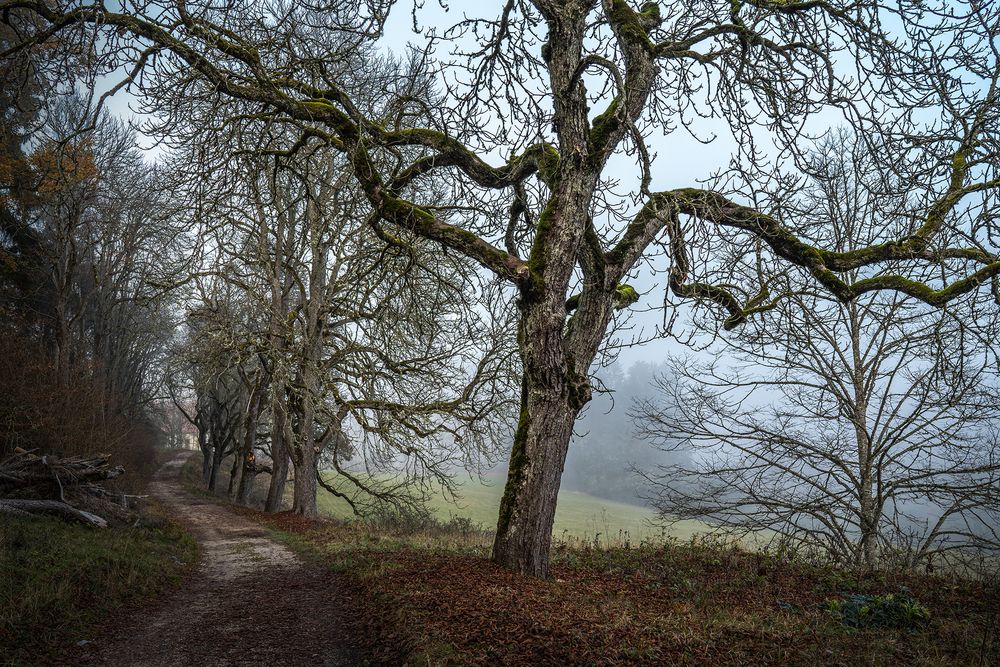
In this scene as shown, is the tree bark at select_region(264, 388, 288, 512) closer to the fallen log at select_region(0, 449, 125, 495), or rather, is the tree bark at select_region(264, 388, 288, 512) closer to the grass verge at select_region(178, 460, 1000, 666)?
the fallen log at select_region(0, 449, 125, 495)

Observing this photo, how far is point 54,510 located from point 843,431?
44.0ft

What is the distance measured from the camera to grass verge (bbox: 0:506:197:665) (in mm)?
4613

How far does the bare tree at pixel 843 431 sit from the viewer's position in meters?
8.28

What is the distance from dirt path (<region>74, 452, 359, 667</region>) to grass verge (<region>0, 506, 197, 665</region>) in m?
0.29

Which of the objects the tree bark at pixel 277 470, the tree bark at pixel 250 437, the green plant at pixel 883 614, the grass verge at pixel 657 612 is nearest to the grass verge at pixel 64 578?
the grass verge at pixel 657 612

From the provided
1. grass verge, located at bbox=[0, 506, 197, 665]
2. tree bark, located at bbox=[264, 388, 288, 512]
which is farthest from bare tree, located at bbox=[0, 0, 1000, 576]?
tree bark, located at bbox=[264, 388, 288, 512]

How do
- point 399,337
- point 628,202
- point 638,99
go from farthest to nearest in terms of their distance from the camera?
1. point 399,337
2. point 628,202
3. point 638,99

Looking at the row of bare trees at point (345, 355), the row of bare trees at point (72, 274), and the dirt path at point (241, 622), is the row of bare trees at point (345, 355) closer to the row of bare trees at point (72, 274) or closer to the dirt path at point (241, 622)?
the row of bare trees at point (72, 274)

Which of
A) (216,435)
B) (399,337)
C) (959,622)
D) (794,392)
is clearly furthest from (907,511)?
(216,435)

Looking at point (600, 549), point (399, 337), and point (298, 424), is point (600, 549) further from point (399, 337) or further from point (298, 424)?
point (298, 424)

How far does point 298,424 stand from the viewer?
1596 cm

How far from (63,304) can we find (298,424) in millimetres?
8299

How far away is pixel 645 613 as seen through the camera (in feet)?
15.9

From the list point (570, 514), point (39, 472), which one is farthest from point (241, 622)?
point (570, 514)
